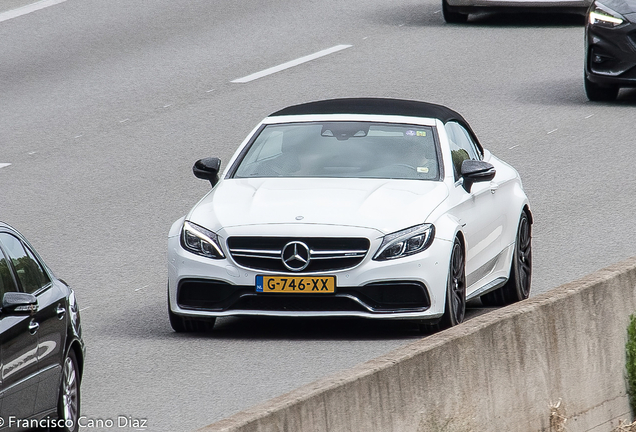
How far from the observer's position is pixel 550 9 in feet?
82.4

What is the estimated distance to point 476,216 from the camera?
11.1 m

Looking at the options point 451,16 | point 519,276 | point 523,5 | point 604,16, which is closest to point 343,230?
point 519,276

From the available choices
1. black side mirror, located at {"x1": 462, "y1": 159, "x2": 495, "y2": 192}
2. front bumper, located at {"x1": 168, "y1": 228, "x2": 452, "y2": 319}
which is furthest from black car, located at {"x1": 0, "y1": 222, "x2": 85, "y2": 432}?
black side mirror, located at {"x1": 462, "y1": 159, "x2": 495, "y2": 192}

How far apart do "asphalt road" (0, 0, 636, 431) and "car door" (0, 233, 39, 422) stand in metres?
1.08

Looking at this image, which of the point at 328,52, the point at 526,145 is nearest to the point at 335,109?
the point at 526,145

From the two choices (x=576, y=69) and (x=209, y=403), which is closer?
(x=209, y=403)

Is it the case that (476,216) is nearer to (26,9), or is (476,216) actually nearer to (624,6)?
(624,6)

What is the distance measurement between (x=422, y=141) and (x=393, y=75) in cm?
1060

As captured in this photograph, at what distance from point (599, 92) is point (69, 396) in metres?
13.9

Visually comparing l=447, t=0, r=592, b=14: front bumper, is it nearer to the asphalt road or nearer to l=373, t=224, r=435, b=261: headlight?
the asphalt road

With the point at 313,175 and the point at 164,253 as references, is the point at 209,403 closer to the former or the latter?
the point at 313,175

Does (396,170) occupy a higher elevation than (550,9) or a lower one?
higher

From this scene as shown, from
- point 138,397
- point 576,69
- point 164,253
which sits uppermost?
point 138,397

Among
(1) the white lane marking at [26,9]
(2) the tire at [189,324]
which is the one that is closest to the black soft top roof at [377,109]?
(2) the tire at [189,324]
